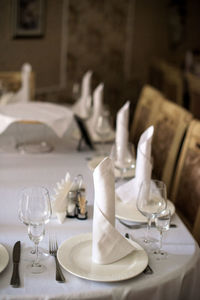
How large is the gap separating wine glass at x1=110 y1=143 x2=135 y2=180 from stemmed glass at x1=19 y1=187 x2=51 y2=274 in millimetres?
674

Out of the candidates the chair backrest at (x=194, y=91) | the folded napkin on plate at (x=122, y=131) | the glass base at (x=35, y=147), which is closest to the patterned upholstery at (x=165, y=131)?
the folded napkin on plate at (x=122, y=131)

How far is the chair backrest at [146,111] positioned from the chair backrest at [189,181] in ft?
2.27

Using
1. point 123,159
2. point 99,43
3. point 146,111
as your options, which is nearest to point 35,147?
point 123,159

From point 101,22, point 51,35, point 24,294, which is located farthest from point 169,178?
point 101,22

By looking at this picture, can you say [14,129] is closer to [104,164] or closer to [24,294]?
[104,164]

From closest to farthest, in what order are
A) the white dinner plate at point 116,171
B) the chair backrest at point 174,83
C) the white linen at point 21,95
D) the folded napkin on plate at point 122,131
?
1. the white dinner plate at point 116,171
2. the folded napkin on plate at point 122,131
3. the white linen at point 21,95
4. the chair backrest at point 174,83

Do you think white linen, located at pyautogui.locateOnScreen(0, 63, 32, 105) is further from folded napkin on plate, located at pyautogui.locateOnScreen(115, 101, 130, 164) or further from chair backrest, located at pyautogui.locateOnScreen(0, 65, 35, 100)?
folded napkin on plate, located at pyautogui.locateOnScreen(115, 101, 130, 164)

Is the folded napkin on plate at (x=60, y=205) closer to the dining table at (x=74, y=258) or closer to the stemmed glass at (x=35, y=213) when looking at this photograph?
the dining table at (x=74, y=258)

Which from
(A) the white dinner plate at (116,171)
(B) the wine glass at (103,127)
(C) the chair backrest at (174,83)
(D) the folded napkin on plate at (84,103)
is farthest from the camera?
(C) the chair backrest at (174,83)

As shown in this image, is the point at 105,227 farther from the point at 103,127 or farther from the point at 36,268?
the point at 103,127

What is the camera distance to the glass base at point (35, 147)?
258cm

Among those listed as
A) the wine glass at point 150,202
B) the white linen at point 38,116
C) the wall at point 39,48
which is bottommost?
the wine glass at point 150,202

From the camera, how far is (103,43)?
5859mm

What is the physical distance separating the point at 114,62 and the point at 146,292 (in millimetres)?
4927
